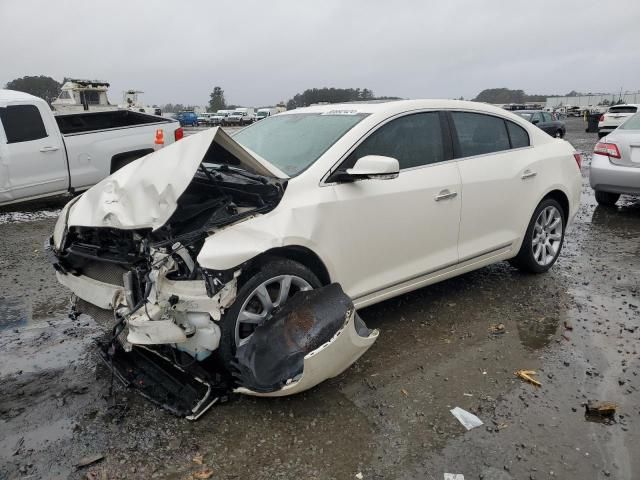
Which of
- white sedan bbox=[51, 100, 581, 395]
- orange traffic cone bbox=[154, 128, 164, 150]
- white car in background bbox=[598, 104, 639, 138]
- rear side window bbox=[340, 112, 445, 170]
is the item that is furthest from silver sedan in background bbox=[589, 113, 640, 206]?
white car in background bbox=[598, 104, 639, 138]

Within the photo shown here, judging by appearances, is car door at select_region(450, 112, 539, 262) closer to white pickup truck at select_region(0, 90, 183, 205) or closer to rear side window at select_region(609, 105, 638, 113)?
white pickup truck at select_region(0, 90, 183, 205)

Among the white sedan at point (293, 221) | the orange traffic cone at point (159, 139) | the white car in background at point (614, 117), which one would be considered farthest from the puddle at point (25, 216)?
the white car in background at point (614, 117)

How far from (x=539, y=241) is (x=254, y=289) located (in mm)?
3240

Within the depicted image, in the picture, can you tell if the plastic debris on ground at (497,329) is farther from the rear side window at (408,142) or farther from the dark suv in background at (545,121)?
the dark suv in background at (545,121)

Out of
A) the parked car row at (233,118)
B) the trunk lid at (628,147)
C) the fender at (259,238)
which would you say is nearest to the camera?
the fender at (259,238)

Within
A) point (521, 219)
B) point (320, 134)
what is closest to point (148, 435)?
point (320, 134)

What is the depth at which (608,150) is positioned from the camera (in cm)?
776

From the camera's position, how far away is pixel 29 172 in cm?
802

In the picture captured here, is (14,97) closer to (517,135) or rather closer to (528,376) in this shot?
(517,135)

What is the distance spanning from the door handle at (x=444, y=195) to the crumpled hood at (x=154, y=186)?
4.17 ft

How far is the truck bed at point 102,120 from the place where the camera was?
9539mm

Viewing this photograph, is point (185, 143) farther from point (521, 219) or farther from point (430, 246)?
point (521, 219)

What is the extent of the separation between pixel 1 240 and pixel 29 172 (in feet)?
5.29

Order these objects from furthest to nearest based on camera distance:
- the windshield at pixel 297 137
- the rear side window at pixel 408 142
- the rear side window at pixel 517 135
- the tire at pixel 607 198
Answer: the tire at pixel 607 198, the rear side window at pixel 517 135, the rear side window at pixel 408 142, the windshield at pixel 297 137
